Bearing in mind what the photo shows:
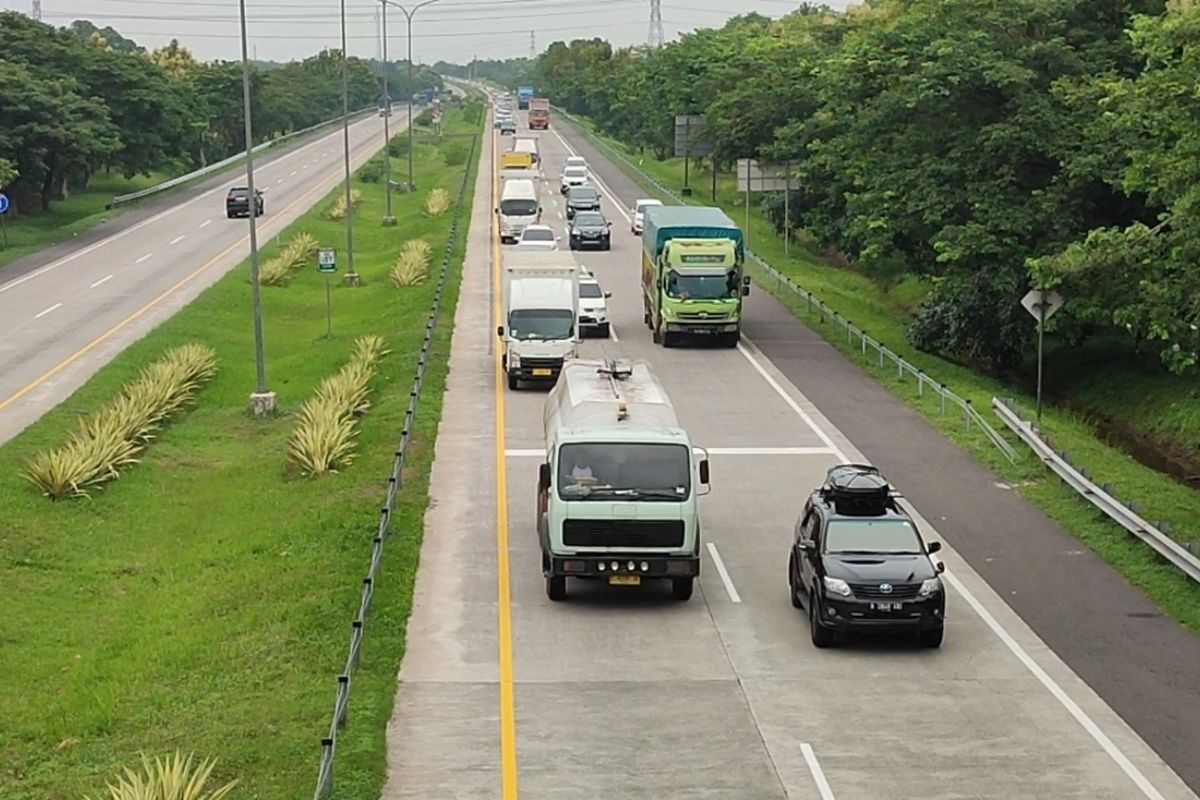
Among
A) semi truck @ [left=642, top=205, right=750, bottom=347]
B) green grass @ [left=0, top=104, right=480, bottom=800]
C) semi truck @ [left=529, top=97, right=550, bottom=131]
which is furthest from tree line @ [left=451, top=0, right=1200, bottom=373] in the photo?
semi truck @ [left=529, top=97, right=550, bottom=131]

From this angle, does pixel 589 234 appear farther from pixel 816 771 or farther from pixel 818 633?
pixel 816 771

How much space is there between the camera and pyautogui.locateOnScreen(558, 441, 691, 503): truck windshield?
21.2 m

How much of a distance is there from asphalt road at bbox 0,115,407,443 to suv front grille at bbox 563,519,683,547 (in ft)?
56.1

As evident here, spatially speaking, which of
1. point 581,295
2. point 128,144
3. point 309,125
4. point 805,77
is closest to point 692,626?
point 581,295

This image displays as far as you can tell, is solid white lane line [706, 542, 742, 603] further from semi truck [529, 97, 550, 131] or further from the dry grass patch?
semi truck [529, 97, 550, 131]

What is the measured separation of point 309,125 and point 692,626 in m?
172

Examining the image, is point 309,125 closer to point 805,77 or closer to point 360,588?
point 805,77

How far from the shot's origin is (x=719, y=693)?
18.3 m

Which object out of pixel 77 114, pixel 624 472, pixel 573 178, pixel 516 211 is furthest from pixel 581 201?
pixel 624 472

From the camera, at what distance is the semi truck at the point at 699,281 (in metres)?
42.6

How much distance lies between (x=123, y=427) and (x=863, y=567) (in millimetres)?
18005

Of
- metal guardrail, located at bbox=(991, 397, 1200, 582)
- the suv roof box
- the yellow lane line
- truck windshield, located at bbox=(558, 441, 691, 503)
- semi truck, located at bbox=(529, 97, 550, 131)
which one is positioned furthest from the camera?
semi truck, located at bbox=(529, 97, 550, 131)

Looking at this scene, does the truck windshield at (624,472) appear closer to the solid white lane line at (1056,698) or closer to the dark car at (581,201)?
the solid white lane line at (1056,698)

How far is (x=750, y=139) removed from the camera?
7562 cm
